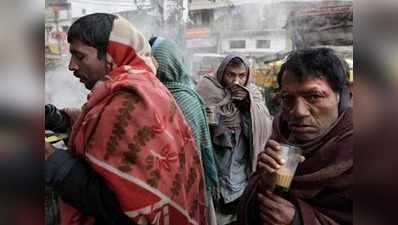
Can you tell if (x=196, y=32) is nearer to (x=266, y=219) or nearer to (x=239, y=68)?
(x=239, y=68)

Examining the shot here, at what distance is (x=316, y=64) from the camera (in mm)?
1059

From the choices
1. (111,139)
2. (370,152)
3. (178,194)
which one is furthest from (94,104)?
(370,152)

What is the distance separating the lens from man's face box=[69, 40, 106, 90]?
1.12 m

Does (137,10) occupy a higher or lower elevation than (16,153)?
higher

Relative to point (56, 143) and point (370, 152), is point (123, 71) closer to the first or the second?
point (56, 143)

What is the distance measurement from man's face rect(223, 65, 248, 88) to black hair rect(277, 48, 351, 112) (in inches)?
8.8

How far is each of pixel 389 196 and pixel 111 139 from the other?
61 centimetres

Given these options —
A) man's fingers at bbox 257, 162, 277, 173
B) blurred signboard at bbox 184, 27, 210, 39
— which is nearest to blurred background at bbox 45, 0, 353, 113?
blurred signboard at bbox 184, 27, 210, 39

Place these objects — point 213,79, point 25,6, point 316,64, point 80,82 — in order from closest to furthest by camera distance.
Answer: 1. point 25,6
2. point 316,64
3. point 80,82
4. point 213,79

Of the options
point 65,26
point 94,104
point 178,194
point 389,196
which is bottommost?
point 178,194

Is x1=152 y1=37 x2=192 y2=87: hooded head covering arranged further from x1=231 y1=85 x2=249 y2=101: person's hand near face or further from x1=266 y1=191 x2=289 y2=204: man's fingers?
x1=266 y1=191 x2=289 y2=204: man's fingers

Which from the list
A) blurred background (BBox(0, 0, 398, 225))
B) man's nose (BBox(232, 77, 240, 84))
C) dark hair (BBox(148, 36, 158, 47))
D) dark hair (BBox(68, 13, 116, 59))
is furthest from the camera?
man's nose (BBox(232, 77, 240, 84))

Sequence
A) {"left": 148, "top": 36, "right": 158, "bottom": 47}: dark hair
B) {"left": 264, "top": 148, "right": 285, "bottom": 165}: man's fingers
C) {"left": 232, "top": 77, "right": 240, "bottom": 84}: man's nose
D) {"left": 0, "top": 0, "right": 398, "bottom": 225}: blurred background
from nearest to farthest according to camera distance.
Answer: {"left": 0, "top": 0, "right": 398, "bottom": 225}: blurred background < {"left": 264, "top": 148, "right": 285, "bottom": 165}: man's fingers < {"left": 148, "top": 36, "right": 158, "bottom": 47}: dark hair < {"left": 232, "top": 77, "right": 240, "bottom": 84}: man's nose

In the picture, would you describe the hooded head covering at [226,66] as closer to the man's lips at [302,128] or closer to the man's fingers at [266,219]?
the man's lips at [302,128]
